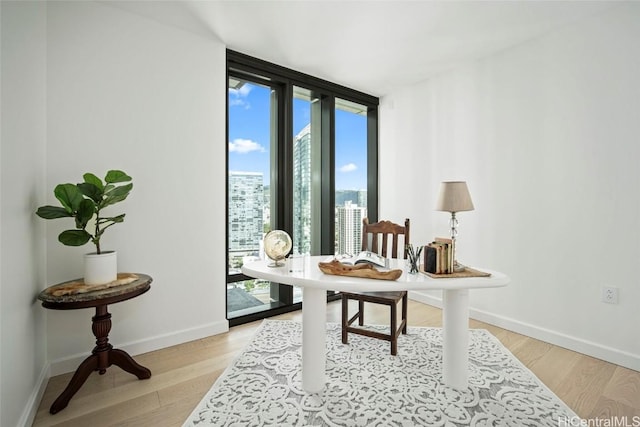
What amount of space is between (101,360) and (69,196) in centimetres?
98

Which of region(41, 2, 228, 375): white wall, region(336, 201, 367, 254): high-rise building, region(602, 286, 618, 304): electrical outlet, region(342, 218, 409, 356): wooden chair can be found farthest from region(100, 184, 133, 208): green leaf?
region(602, 286, 618, 304): electrical outlet

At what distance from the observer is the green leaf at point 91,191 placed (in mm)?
1685

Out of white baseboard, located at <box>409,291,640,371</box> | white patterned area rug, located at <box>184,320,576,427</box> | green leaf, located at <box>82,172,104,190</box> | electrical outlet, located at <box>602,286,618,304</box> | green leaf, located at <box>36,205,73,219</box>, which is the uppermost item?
green leaf, located at <box>82,172,104,190</box>

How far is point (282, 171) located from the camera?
3.08m

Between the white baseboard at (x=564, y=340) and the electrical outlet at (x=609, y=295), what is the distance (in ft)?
1.08

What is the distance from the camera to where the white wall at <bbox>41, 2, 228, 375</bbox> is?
1.97m

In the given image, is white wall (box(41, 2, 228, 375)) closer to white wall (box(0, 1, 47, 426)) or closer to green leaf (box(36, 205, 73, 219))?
white wall (box(0, 1, 47, 426))

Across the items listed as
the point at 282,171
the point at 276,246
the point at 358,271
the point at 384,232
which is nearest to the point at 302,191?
the point at 282,171

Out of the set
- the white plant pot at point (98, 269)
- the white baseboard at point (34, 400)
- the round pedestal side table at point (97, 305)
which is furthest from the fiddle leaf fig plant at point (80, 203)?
the white baseboard at point (34, 400)

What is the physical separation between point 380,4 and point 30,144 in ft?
7.75

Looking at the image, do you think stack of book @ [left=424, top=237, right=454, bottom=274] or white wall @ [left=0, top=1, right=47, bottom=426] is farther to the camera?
stack of book @ [left=424, top=237, right=454, bottom=274]

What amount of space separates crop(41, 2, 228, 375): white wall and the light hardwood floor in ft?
0.78

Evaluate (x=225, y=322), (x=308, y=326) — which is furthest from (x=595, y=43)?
(x=225, y=322)

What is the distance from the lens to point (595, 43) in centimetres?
217
